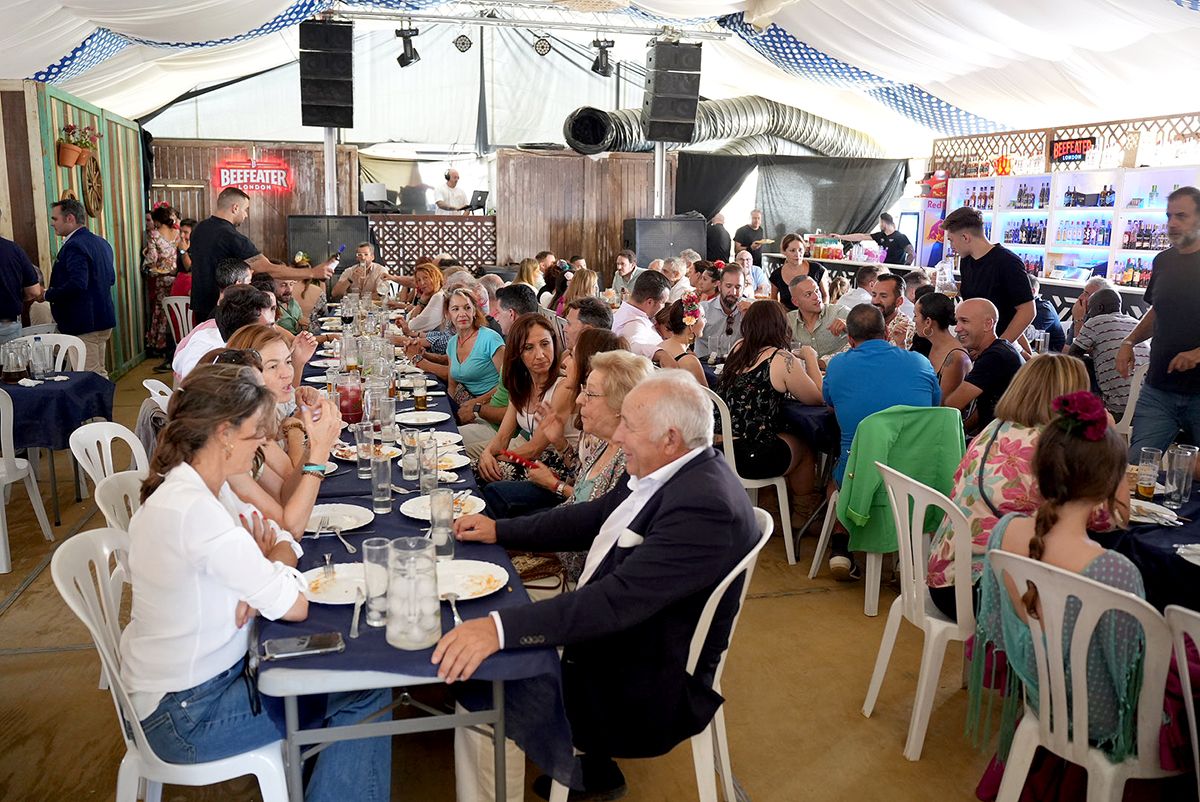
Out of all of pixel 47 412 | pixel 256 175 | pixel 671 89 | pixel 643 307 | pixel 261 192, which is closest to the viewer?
pixel 47 412

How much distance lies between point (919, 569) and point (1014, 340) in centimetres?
254

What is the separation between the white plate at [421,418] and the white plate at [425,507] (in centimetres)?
125

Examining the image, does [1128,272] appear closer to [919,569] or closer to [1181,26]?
[1181,26]

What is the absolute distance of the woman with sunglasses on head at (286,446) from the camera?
242 centimetres

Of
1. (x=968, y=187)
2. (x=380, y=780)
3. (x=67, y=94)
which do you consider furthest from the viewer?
(x=968, y=187)

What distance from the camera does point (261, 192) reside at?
13164 mm

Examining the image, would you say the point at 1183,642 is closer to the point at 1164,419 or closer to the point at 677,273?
the point at 1164,419

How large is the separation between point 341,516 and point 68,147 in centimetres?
683

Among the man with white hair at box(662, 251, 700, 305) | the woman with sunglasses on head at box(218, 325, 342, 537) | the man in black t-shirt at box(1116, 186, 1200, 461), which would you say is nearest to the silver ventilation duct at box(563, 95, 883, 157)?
the man with white hair at box(662, 251, 700, 305)

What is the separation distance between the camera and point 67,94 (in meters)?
8.11

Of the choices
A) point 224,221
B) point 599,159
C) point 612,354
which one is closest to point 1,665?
point 612,354

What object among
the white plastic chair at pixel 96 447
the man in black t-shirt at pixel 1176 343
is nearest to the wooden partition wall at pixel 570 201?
the man in black t-shirt at pixel 1176 343

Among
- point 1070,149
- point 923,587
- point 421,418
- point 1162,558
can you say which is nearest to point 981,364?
point 923,587

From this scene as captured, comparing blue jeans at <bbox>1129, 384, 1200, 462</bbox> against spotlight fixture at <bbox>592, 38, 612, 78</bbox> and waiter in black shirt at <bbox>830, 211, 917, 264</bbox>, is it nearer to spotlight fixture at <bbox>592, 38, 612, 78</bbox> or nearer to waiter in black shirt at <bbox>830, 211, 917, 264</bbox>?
waiter in black shirt at <bbox>830, 211, 917, 264</bbox>
